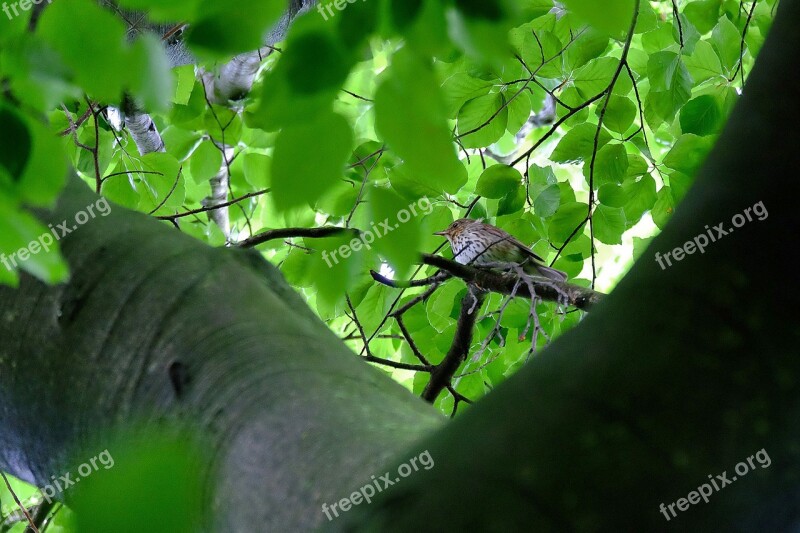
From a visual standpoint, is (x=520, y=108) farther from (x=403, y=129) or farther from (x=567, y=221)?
(x=403, y=129)

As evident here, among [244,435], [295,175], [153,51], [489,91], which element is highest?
[489,91]

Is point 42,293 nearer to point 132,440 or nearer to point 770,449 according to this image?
point 132,440

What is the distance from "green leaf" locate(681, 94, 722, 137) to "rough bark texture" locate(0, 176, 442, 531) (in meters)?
1.88

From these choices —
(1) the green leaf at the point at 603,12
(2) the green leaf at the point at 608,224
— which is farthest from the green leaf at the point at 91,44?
(2) the green leaf at the point at 608,224

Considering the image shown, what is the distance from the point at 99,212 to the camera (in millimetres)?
1109

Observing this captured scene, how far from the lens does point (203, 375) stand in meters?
0.87

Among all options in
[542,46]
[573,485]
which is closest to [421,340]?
[542,46]

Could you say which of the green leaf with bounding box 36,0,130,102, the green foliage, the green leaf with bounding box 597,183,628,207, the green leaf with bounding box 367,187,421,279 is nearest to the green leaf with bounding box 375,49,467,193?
the green foliage

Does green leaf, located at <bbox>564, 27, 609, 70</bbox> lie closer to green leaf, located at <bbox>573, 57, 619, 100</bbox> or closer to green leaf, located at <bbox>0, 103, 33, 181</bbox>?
green leaf, located at <bbox>573, 57, 619, 100</bbox>

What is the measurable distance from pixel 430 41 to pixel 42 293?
665mm

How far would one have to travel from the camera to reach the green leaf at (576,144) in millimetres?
2604

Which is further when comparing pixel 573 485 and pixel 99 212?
pixel 99 212

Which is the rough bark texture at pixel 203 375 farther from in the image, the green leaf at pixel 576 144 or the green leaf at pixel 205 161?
the green leaf at pixel 205 161

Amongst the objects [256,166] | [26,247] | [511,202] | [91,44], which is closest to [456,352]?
[511,202]
